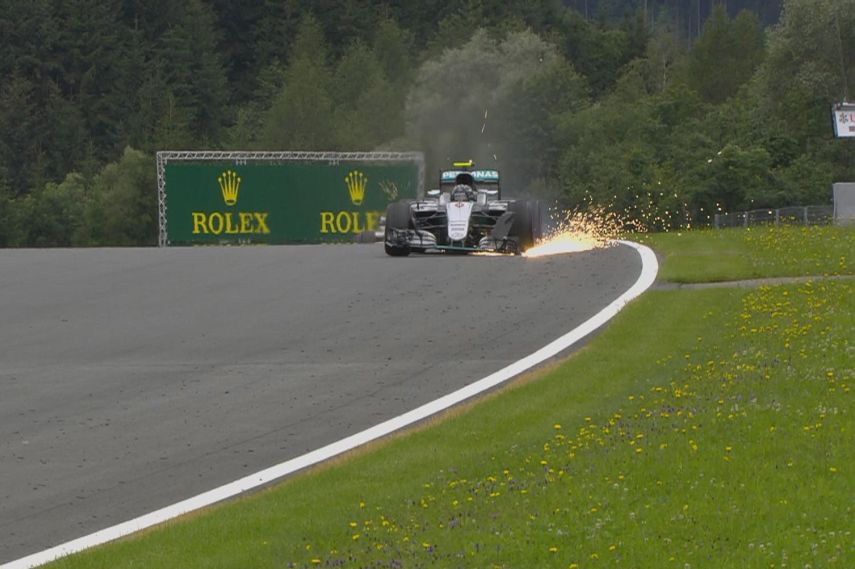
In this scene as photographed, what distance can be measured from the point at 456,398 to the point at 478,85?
8648 centimetres

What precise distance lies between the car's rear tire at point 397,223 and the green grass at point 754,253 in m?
4.67

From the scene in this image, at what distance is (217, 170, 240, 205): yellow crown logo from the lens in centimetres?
6084

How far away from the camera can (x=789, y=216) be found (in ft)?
159

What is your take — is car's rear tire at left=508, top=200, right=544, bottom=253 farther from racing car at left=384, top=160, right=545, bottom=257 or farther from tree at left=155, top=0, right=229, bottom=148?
tree at left=155, top=0, right=229, bottom=148

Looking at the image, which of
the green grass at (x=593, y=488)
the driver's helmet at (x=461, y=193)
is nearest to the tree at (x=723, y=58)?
the driver's helmet at (x=461, y=193)

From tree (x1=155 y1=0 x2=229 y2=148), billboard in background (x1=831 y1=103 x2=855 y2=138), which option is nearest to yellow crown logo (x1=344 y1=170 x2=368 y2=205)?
billboard in background (x1=831 y1=103 x2=855 y2=138)

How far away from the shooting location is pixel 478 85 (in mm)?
99812

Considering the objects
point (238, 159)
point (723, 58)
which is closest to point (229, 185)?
point (238, 159)

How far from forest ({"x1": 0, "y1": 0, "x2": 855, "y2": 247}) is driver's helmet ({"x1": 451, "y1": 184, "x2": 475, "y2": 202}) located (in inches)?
1419

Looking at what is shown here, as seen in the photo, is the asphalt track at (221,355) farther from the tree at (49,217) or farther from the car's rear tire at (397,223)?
the tree at (49,217)

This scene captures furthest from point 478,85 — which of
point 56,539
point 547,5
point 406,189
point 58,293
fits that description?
point 56,539

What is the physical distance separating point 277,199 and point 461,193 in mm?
32503

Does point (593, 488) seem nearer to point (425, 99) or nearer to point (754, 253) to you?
point (754, 253)

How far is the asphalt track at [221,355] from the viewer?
12.0 meters
